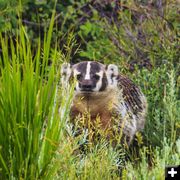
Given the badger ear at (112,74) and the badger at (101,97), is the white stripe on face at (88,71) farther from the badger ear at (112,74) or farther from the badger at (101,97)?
the badger ear at (112,74)

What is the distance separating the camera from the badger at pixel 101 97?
7.96 meters

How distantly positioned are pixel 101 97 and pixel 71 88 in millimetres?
2165

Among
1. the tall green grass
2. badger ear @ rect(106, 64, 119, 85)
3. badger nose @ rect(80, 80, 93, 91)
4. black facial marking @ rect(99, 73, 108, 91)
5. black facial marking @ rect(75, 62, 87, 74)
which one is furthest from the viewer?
badger ear @ rect(106, 64, 119, 85)

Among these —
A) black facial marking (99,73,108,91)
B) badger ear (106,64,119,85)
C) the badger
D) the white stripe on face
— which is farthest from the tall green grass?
badger ear (106,64,119,85)

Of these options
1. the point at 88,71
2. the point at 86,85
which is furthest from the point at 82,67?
the point at 86,85

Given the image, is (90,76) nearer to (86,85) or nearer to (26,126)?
(86,85)

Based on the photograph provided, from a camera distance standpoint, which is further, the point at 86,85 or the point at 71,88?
the point at 86,85

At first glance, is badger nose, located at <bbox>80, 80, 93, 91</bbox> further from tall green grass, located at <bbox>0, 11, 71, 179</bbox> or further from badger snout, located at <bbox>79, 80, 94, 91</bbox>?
tall green grass, located at <bbox>0, 11, 71, 179</bbox>

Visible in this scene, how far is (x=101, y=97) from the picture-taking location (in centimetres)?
819

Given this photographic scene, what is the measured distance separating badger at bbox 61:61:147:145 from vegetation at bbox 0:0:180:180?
0.16 m

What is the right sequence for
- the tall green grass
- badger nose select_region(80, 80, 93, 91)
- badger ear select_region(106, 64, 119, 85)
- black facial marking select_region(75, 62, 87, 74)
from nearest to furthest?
the tall green grass, badger nose select_region(80, 80, 93, 91), black facial marking select_region(75, 62, 87, 74), badger ear select_region(106, 64, 119, 85)

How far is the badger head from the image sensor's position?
793 centimetres

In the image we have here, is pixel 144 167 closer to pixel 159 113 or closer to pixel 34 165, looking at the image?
pixel 34 165

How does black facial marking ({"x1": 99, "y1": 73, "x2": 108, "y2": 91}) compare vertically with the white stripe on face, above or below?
below
